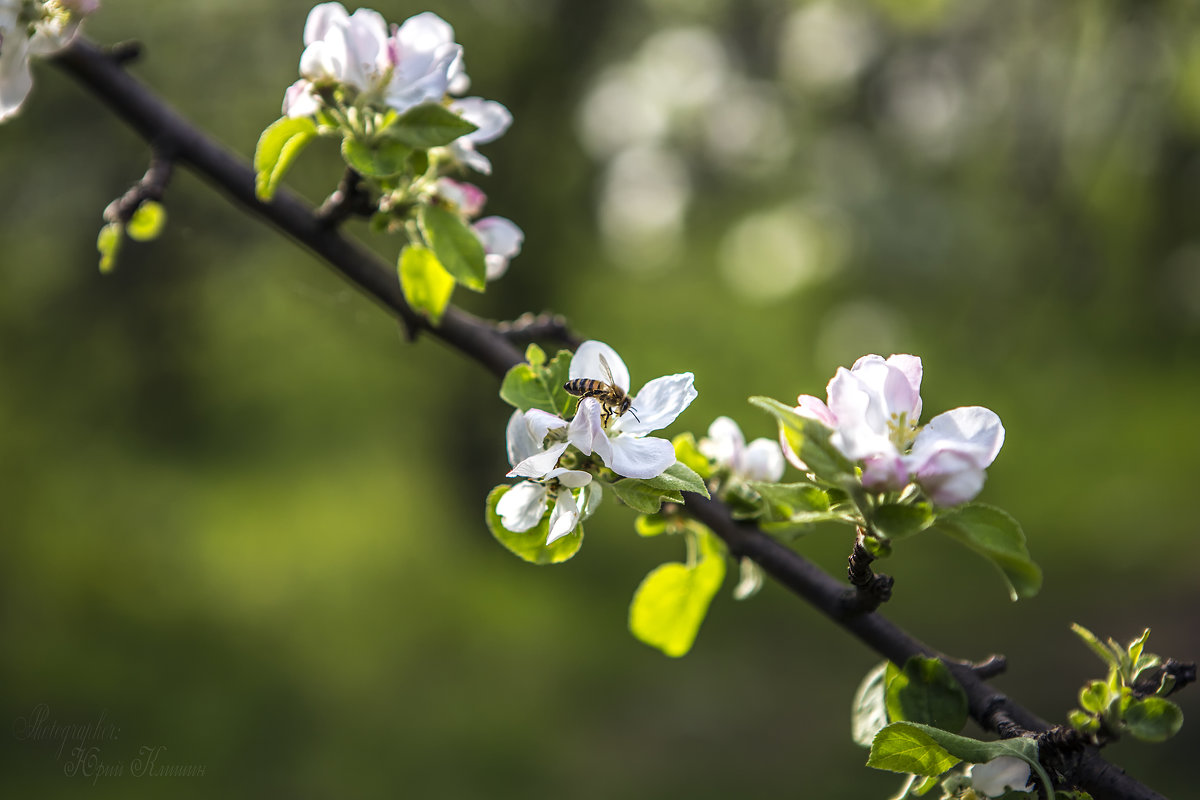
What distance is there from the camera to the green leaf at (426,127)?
0.89 metres

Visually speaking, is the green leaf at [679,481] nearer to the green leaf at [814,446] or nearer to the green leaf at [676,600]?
the green leaf at [814,446]

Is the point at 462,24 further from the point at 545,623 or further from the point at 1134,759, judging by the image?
the point at 1134,759

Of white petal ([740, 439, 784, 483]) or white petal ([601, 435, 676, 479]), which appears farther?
white petal ([740, 439, 784, 483])

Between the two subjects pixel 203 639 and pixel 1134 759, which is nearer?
pixel 1134 759

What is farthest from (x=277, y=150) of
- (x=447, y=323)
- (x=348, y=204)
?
(x=447, y=323)

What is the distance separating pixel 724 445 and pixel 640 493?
13.4 inches

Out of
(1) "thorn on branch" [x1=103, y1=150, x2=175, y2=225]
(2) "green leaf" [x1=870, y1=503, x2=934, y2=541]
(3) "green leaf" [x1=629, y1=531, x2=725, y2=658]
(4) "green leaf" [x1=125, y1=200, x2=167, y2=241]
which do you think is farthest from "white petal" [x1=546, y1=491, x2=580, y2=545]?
(4) "green leaf" [x1=125, y1=200, x2=167, y2=241]

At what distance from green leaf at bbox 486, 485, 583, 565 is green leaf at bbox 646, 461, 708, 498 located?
3.8 inches

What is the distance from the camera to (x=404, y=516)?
20.1ft

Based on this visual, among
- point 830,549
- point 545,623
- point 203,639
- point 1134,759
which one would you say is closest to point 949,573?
point 830,549

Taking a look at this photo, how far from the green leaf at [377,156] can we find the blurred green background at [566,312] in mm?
2429

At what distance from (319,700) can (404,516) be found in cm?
204

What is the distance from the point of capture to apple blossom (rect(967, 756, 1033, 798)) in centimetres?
74

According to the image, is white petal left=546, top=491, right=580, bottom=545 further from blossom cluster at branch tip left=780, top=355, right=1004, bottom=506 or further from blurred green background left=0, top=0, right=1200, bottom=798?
blurred green background left=0, top=0, right=1200, bottom=798
